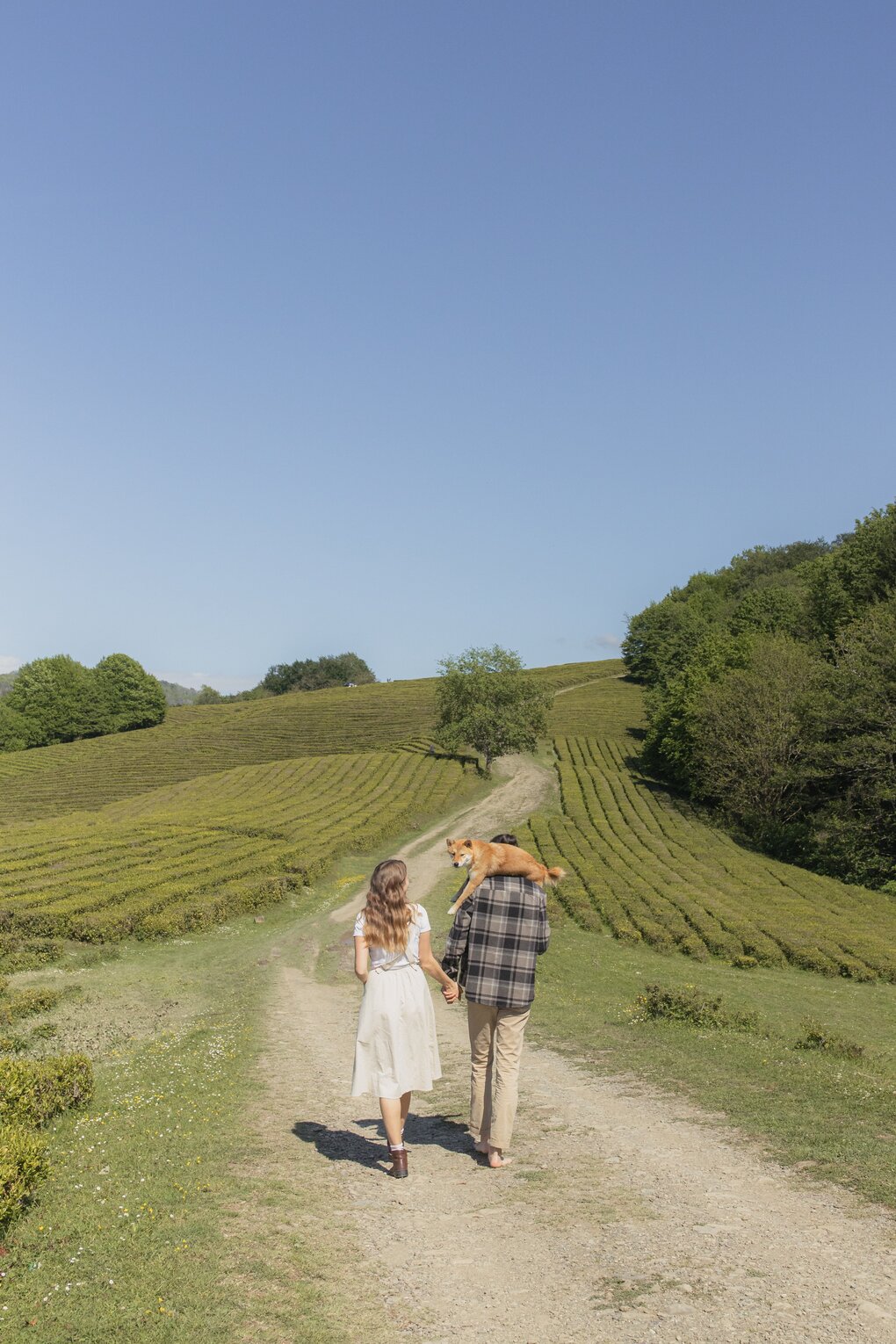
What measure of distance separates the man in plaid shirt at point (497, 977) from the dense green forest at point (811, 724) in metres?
42.4

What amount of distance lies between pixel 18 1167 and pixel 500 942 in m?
4.33

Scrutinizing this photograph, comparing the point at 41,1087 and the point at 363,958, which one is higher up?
the point at 363,958

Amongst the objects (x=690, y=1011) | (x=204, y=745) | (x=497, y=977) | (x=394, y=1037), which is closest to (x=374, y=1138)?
(x=394, y=1037)

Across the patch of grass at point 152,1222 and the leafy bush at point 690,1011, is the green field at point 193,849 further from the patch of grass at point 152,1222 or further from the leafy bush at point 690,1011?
the leafy bush at point 690,1011

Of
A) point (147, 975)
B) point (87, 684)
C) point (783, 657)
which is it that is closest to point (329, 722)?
point (87, 684)

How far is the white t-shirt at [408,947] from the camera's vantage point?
7660 millimetres

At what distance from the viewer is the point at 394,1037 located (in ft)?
24.9

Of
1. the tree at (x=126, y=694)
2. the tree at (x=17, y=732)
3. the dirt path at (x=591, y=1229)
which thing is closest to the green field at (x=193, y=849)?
the dirt path at (x=591, y=1229)

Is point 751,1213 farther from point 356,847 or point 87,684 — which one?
point 87,684

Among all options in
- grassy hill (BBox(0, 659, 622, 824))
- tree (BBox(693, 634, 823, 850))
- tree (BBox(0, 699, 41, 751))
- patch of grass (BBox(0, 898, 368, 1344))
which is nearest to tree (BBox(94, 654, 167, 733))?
grassy hill (BBox(0, 659, 622, 824))

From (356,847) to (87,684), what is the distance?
97784 mm

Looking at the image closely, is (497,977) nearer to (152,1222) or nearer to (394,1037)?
(394,1037)

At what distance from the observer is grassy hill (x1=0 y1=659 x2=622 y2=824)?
269 ft

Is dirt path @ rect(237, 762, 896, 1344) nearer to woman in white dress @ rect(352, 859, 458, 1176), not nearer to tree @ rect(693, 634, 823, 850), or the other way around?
woman in white dress @ rect(352, 859, 458, 1176)
